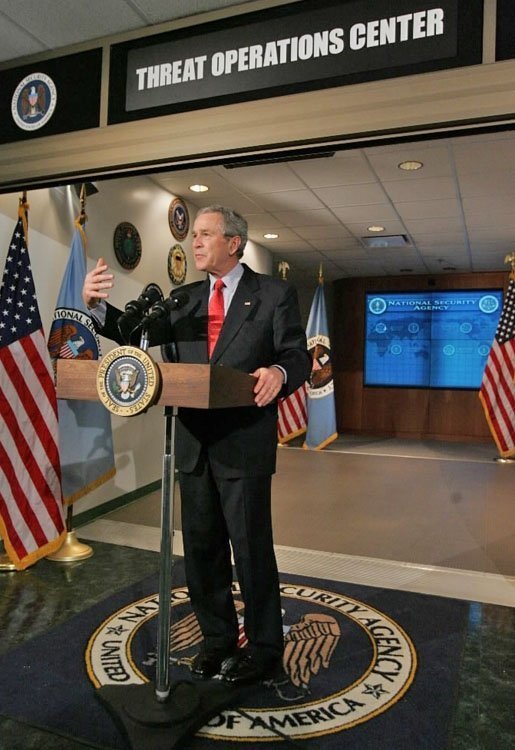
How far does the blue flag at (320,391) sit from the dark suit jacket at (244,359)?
18.9 feet

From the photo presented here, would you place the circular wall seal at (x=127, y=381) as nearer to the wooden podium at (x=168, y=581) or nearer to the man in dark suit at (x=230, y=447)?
the wooden podium at (x=168, y=581)

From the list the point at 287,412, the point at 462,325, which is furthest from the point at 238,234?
the point at 462,325

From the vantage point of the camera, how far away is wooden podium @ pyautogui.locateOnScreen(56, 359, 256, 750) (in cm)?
134

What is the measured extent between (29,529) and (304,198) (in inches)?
148

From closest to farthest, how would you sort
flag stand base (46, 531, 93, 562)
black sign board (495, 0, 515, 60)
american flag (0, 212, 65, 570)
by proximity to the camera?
black sign board (495, 0, 515, 60) → american flag (0, 212, 65, 570) → flag stand base (46, 531, 93, 562)

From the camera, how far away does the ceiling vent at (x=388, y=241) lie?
6801 mm

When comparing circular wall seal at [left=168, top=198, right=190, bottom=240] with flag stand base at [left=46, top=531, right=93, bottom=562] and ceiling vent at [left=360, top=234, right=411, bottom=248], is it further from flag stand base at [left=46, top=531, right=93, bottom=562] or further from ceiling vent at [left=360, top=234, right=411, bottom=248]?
flag stand base at [left=46, top=531, right=93, bottom=562]

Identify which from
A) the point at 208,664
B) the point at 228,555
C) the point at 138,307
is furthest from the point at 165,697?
the point at 138,307

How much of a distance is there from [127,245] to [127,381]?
10.7ft

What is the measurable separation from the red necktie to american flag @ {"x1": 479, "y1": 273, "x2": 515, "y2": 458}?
18.8 feet

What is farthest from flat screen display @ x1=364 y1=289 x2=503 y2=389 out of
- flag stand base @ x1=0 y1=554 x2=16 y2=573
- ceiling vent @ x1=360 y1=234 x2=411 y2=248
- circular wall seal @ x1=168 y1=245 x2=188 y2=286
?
flag stand base @ x1=0 y1=554 x2=16 y2=573

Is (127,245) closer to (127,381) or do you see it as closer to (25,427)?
(25,427)

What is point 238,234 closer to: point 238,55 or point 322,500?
point 238,55

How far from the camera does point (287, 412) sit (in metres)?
7.60
